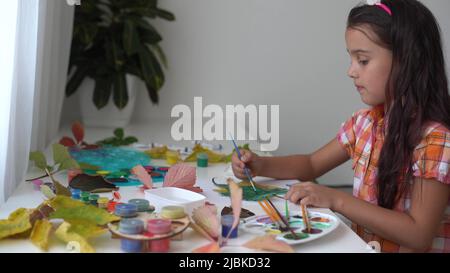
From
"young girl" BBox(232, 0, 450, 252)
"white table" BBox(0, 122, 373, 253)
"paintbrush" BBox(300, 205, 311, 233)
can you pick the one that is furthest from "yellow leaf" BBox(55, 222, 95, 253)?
"young girl" BBox(232, 0, 450, 252)

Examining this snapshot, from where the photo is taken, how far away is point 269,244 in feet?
3.23

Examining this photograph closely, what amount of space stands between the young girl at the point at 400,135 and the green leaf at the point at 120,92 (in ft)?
4.23

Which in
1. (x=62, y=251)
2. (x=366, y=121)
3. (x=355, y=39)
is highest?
(x=355, y=39)

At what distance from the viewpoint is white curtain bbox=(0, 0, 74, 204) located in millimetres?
1430

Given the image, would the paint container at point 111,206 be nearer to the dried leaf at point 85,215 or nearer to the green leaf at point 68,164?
Result: the dried leaf at point 85,215

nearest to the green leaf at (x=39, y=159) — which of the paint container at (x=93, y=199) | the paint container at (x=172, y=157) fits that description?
the paint container at (x=93, y=199)

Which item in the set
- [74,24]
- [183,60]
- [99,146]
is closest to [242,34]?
[183,60]

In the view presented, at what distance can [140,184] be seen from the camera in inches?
58.2

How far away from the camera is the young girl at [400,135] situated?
1274 millimetres

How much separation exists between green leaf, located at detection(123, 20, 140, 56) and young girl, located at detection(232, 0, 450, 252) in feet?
4.02

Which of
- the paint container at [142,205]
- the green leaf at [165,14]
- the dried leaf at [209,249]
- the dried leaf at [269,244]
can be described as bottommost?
the dried leaf at [209,249]

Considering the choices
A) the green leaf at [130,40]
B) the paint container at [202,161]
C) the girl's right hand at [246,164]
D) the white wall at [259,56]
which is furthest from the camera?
the white wall at [259,56]
